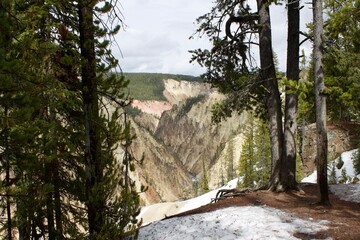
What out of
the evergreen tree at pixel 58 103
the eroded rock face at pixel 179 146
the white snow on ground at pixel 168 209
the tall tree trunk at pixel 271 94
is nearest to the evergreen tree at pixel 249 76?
the tall tree trunk at pixel 271 94

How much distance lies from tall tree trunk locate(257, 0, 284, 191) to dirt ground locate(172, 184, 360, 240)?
39.7 inches

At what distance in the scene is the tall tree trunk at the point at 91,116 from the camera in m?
6.01

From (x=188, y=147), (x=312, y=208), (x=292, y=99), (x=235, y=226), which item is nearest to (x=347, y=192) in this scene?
(x=312, y=208)

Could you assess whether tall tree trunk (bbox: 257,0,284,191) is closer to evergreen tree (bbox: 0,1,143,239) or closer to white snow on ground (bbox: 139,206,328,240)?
white snow on ground (bbox: 139,206,328,240)

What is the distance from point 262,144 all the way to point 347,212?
35.3 metres

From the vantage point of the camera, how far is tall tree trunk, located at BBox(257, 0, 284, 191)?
36.6 ft

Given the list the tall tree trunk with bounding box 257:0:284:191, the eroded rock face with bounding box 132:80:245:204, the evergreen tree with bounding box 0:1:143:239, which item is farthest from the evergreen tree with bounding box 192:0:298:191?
the eroded rock face with bounding box 132:80:245:204

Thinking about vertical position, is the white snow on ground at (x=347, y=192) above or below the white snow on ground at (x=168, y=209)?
above

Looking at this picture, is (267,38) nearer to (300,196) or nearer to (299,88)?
(299,88)

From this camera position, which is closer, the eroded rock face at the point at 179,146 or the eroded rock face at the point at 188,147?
the eroded rock face at the point at 188,147

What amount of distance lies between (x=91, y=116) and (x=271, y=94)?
275 inches

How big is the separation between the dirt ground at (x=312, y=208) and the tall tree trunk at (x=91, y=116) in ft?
11.5

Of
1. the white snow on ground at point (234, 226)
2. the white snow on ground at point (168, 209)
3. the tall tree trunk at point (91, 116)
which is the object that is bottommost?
the white snow on ground at point (168, 209)

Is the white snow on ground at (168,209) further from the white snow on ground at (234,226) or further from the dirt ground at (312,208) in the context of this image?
the white snow on ground at (234,226)
